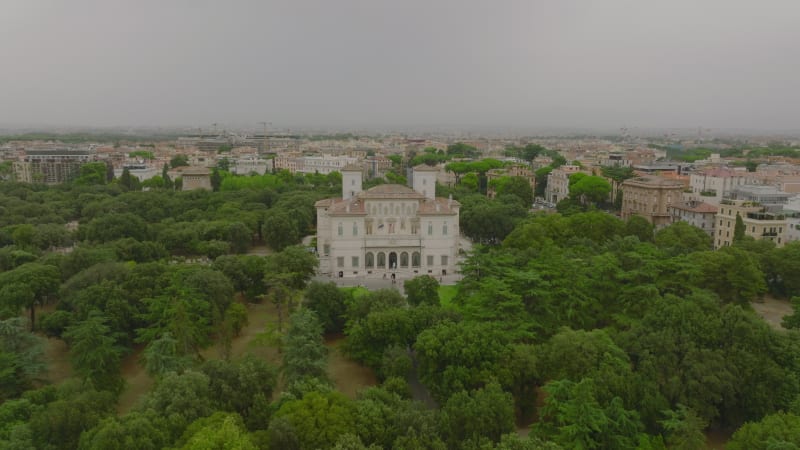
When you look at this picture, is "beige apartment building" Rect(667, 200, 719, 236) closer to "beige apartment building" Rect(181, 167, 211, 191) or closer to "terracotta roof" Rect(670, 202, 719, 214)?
"terracotta roof" Rect(670, 202, 719, 214)

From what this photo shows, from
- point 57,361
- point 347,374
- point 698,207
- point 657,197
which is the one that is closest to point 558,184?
point 657,197

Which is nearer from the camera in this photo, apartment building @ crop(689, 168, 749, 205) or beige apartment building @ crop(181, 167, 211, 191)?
apartment building @ crop(689, 168, 749, 205)

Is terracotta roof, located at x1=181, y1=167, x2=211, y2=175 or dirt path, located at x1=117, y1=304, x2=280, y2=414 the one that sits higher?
terracotta roof, located at x1=181, y1=167, x2=211, y2=175

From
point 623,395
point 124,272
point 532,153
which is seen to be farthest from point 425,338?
point 532,153

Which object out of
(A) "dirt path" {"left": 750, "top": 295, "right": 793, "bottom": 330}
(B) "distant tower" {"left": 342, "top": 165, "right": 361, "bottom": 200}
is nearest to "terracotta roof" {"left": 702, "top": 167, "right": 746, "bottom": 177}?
(A) "dirt path" {"left": 750, "top": 295, "right": 793, "bottom": 330}

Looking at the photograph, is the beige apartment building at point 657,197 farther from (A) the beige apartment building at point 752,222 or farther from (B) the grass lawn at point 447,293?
(B) the grass lawn at point 447,293
